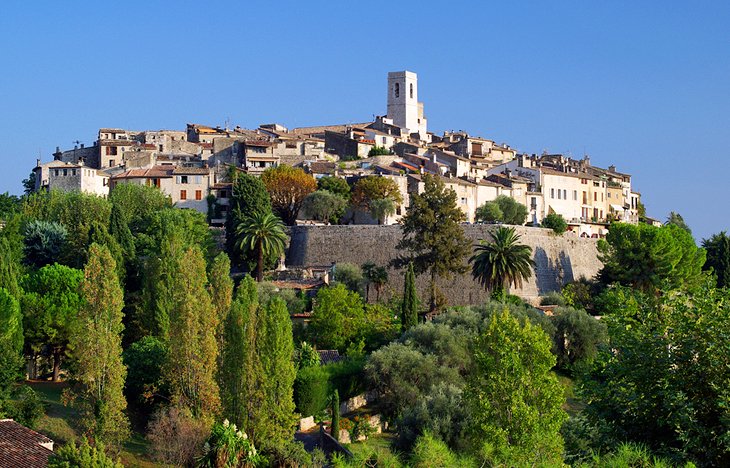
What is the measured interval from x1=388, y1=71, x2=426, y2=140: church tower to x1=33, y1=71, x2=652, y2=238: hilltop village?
15.6 metres

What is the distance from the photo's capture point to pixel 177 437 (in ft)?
115

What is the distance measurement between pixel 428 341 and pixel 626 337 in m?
27.8

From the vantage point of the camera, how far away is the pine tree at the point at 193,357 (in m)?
38.0

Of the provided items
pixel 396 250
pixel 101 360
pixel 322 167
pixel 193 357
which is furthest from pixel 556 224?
pixel 101 360

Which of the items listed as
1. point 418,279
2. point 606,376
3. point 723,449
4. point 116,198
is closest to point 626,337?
point 606,376

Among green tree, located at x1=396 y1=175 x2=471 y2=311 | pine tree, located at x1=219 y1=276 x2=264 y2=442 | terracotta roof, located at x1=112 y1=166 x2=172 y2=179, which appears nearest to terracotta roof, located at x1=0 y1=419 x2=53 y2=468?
pine tree, located at x1=219 y1=276 x2=264 y2=442

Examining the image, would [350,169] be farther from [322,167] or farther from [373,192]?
[373,192]

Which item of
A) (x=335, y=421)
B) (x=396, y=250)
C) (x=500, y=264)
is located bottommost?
(x=335, y=421)

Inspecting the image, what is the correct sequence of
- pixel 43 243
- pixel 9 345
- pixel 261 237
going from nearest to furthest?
1. pixel 9 345
2. pixel 261 237
3. pixel 43 243

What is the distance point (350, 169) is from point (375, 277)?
25.6m

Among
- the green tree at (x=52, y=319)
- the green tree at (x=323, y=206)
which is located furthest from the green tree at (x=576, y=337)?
the green tree at (x=323, y=206)

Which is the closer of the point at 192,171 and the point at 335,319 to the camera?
the point at 335,319

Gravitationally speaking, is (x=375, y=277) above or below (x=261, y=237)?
below

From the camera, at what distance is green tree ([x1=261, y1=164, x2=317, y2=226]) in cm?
7656
